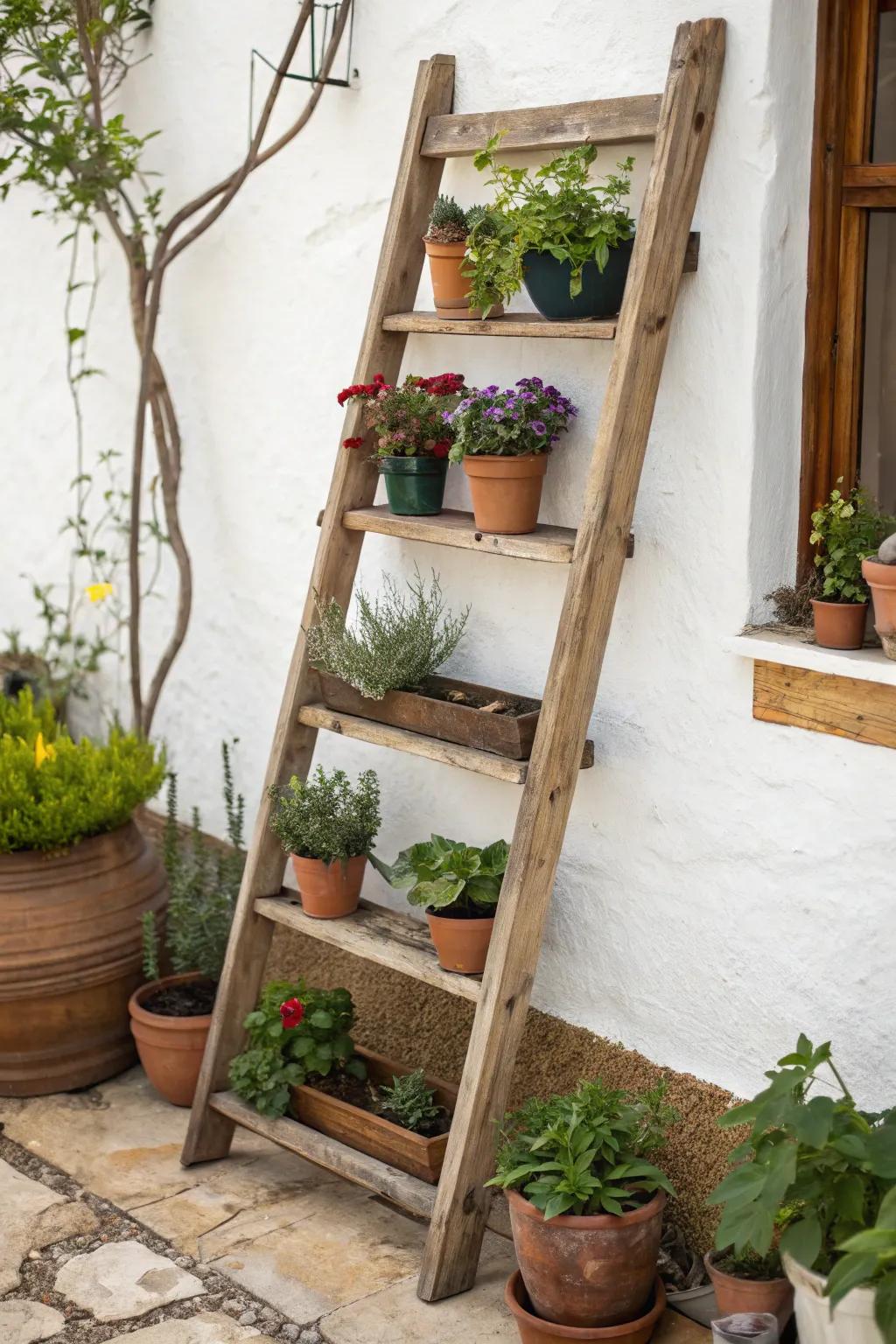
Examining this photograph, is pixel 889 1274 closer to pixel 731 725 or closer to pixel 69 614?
pixel 731 725

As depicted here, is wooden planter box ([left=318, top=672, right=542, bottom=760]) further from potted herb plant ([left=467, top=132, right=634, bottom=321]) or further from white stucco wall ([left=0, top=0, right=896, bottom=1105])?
potted herb plant ([left=467, top=132, right=634, bottom=321])

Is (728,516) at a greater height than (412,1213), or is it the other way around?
(728,516)

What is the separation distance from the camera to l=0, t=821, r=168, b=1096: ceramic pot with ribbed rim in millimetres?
3549

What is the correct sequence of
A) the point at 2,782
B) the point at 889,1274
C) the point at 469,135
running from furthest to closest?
the point at 2,782, the point at 469,135, the point at 889,1274

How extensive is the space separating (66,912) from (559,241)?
6.51 feet

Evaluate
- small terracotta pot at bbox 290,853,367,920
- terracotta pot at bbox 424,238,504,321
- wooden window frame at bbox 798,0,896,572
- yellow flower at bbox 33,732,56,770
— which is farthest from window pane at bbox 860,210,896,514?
yellow flower at bbox 33,732,56,770

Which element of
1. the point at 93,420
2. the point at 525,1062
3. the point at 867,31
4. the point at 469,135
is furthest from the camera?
the point at 93,420

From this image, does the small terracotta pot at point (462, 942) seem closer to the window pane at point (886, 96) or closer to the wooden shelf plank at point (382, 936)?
the wooden shelf plank at point (382, 936)

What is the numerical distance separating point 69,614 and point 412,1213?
7.77 ft

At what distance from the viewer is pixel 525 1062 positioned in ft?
10.5

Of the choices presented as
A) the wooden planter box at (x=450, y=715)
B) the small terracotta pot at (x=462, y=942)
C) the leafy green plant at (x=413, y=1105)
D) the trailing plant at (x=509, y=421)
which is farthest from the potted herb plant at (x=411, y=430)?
the leafy green plant at (x=413, y=1105)

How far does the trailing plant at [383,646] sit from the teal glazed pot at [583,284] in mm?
695

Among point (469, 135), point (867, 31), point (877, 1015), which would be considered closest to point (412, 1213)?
point (877, 1015)

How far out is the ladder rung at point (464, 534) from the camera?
275 centimetres
